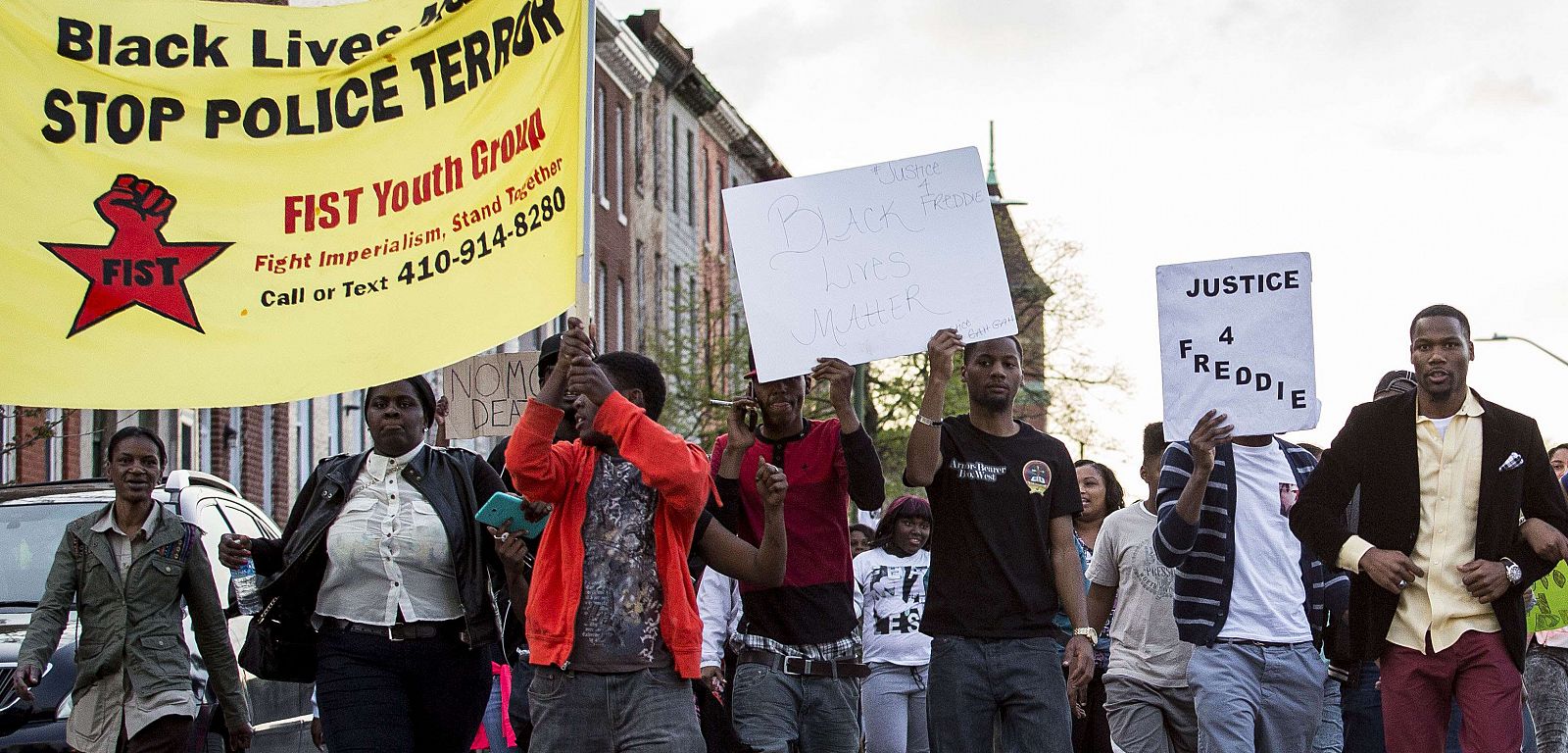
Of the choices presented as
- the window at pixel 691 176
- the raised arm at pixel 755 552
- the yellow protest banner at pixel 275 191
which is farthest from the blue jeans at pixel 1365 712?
the window at pixel 691 176

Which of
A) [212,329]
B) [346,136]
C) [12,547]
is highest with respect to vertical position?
[346,136]

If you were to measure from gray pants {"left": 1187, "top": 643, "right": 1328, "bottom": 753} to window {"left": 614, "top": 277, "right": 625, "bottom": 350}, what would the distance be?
40.7 metres

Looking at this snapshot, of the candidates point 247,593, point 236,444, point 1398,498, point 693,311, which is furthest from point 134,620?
point 693,311

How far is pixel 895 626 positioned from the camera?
11.7 meters

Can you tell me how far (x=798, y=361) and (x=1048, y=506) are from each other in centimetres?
109

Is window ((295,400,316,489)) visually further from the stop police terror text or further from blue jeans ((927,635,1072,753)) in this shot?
the stop police terror text

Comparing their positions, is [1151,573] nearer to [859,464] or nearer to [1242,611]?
[1242,611]

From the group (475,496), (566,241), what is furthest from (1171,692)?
(566,241)

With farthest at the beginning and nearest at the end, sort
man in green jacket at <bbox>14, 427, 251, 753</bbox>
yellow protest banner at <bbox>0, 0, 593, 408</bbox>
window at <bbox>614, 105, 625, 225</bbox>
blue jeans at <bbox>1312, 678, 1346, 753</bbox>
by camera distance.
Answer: window at <bbox>614, 105, 625, 225</bbox>
blue jeans at <bbox>1312, 678, 1346, 753</bbox>
man in green jacket at <bbox>14, 427, 251, 753</bbox>
yellow protest banner at <bbox>0, 0, 593, 408</bbox>

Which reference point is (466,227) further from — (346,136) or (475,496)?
(475,496)

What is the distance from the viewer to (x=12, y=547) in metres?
11.5

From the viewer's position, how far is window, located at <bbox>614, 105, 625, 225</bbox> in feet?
164

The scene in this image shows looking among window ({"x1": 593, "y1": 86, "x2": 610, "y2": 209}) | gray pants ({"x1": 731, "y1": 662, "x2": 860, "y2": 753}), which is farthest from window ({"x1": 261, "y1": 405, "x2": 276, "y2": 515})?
gray pants ({"x1": 731, "y1": 662, "x2": 860, "y2": 753})

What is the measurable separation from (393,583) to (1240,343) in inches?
129
